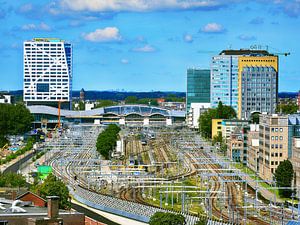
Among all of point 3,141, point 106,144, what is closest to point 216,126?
point 3,141

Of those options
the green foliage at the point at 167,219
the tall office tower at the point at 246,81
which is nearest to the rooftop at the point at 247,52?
the tall office tower at the point at 246,81

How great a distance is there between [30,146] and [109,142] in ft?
40.1

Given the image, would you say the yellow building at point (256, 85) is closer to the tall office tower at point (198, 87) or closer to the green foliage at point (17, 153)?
the tall office tower at point (198, 87)

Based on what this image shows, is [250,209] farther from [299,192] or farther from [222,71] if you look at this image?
[222,71]

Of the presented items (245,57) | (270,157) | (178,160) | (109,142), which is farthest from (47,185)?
(245,57)

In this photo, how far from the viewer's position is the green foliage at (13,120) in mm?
96100

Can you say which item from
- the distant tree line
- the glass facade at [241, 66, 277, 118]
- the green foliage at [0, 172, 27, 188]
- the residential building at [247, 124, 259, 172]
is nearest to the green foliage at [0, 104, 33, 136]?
the distant tree line

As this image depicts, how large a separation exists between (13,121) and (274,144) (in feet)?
152

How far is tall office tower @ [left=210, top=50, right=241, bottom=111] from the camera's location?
114 m

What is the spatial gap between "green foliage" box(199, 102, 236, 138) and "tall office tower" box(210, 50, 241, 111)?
8.57 meters

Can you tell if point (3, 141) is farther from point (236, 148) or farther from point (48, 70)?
point (48, 70)

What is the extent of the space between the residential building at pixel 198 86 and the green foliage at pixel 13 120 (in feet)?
135

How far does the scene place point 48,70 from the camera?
538ft

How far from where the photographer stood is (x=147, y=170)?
62.8 m
